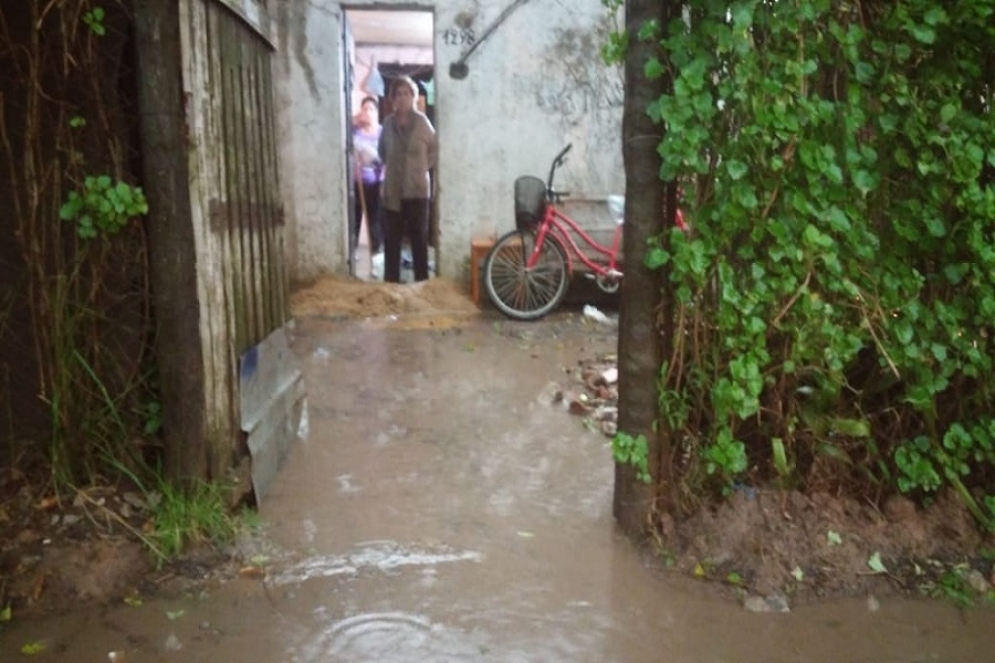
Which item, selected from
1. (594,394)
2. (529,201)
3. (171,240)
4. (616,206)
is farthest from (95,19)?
(616,206)

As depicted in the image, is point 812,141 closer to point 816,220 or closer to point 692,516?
point 816,220

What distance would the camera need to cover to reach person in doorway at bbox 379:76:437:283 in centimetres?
854

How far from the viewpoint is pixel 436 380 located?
5719 mm

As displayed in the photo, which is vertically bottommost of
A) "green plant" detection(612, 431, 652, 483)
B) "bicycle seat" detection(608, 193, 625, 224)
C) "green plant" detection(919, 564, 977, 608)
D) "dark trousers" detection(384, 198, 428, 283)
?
"green plant" detection(919, 564, 977, 608)

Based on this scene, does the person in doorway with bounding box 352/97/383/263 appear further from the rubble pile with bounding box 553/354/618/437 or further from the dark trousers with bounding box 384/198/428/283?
the rubble pile with bounding box 553/354/618/437

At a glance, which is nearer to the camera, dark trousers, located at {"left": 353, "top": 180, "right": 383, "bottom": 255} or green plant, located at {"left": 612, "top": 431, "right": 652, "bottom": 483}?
green plant, located at {"left": 612, "top": 431, "right": 652, "bottom": 483}

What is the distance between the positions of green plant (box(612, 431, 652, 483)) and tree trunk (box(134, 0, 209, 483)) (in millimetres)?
1533

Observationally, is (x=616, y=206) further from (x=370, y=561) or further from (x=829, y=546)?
(x=370, y=561)

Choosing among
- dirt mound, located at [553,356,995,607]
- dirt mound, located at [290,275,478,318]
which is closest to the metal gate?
dirt mound, located at [553,356,995,607]

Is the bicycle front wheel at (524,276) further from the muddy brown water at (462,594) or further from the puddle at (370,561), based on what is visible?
the puddle at (370,561)

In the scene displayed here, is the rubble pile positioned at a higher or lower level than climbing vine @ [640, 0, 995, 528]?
lower

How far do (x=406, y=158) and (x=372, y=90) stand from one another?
4254 millimetres

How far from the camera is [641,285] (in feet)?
10.4

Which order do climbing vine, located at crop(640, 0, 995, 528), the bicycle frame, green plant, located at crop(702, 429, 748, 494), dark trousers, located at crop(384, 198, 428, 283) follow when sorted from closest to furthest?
climbing vine, located at crop(640, 0, 995, 528), green plant, located at crop(702, 429, 748, 494), the bicycle frame, dark trousers, located at crop(384, 198, 428, 283)
